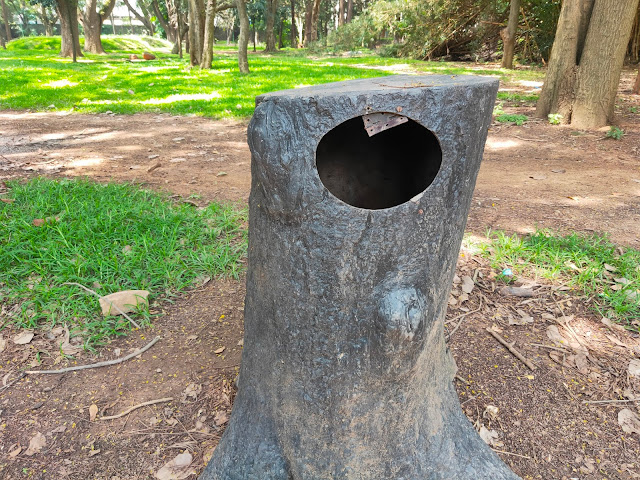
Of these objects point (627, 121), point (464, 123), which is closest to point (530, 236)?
point (464, 123)

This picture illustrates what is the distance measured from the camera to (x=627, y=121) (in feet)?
22.0

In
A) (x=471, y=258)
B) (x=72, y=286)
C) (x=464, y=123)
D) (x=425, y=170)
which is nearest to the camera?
(x=464, y=123)

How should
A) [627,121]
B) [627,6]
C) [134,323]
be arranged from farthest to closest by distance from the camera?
[627,121]
[627,6]
[134,323]

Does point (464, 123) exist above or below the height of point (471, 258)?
above

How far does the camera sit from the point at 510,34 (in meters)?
13.9

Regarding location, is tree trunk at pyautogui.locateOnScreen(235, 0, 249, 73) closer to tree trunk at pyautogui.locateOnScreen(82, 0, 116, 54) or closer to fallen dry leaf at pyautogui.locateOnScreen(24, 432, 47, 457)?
fallen dry leaf at pyautogui.locateOnScreen(24, 432, 47, 457)

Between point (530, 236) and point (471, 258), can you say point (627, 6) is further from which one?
point (471, 258)

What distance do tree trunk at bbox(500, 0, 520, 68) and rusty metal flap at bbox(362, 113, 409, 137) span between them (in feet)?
48.1

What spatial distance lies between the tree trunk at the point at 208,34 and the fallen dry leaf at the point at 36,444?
12205 mm

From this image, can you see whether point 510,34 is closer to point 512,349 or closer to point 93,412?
point 512,349

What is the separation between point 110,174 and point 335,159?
3633mm

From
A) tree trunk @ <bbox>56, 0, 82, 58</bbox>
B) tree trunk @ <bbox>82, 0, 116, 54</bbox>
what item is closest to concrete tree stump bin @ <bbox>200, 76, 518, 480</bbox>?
tree trunk @ <bbox>56, 0, 82, 58</bbox>

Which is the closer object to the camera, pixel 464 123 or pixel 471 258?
pixel 464 123

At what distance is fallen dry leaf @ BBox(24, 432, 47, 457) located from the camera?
6.19 feet
